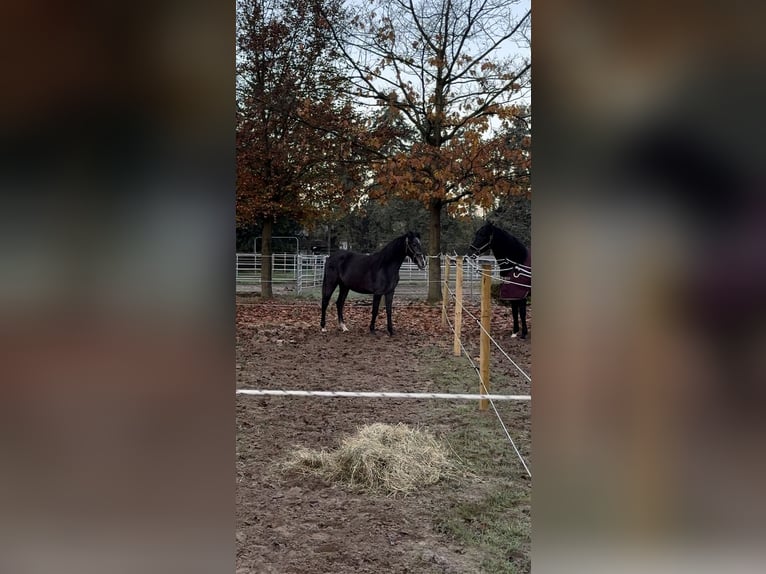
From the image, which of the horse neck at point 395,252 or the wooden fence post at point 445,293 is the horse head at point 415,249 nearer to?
the horse neck at point 395,252

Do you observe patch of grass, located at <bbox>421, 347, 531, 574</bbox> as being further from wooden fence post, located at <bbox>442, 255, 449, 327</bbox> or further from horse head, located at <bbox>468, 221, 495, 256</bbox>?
wooden fence post, located at <bbox>442, 255, 449, 327</bbox>

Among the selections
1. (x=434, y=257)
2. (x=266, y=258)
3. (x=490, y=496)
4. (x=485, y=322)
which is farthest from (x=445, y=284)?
(x=490, y=496)

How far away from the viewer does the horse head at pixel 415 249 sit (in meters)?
5.15

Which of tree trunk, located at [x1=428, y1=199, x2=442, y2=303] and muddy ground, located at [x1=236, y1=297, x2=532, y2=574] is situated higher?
tree trunk, located at [x1=428, y1=199, x2=442, y2=303]

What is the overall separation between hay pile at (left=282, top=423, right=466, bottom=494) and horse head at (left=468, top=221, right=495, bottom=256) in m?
2.64

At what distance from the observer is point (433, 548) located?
64.8 inches

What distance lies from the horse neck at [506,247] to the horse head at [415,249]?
65 cm
